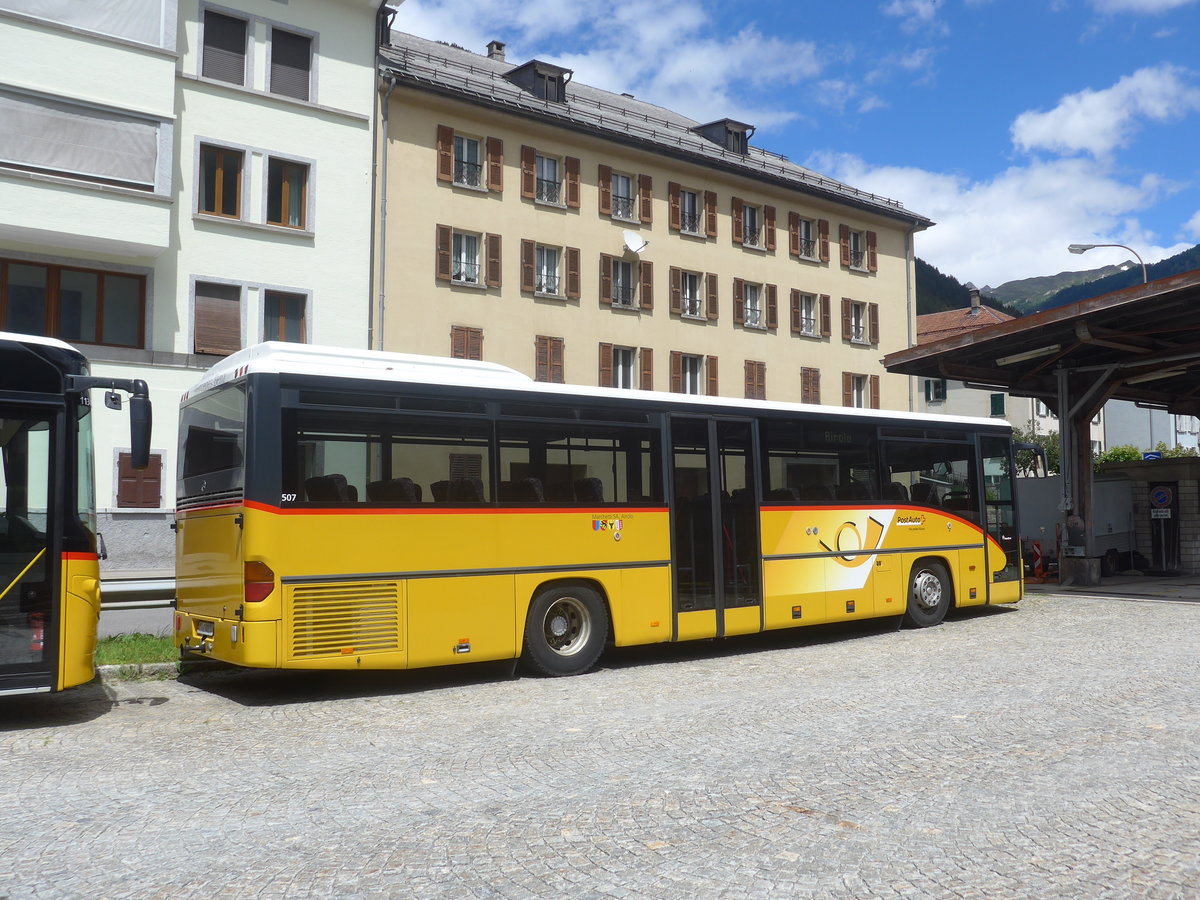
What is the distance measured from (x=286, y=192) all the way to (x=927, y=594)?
761 inches

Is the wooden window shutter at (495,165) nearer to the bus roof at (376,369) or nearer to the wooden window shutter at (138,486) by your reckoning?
the wooden window shutter at (138,486)

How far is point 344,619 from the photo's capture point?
367 inches

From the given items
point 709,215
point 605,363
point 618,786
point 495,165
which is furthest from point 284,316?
point 618,786

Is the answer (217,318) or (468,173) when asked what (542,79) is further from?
(217,318)

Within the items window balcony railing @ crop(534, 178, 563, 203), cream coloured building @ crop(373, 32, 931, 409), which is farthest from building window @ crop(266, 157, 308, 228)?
window balcony railing @ crop(534, 178, 563, 203)

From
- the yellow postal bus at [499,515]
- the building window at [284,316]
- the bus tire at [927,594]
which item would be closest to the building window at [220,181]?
the building window at [284,316]

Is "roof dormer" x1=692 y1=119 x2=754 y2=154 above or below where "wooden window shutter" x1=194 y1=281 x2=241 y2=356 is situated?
above

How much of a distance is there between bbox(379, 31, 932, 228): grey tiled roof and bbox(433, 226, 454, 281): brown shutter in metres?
3.88

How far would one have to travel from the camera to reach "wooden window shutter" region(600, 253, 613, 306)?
34.6 m

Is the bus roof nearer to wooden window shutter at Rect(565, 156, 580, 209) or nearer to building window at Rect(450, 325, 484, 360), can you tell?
building window at Rect(450, 325, 484, 360)

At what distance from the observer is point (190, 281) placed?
1000 inches

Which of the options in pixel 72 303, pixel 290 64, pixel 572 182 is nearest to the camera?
pixel 72 303

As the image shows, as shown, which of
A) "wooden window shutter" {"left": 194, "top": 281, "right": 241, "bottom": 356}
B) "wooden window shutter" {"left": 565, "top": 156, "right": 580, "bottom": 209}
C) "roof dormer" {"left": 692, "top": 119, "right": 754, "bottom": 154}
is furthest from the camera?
"roof dormer" {"left": 692, "top": 119, "right": 754, "bottom": 154}

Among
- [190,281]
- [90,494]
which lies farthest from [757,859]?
[190,281]
